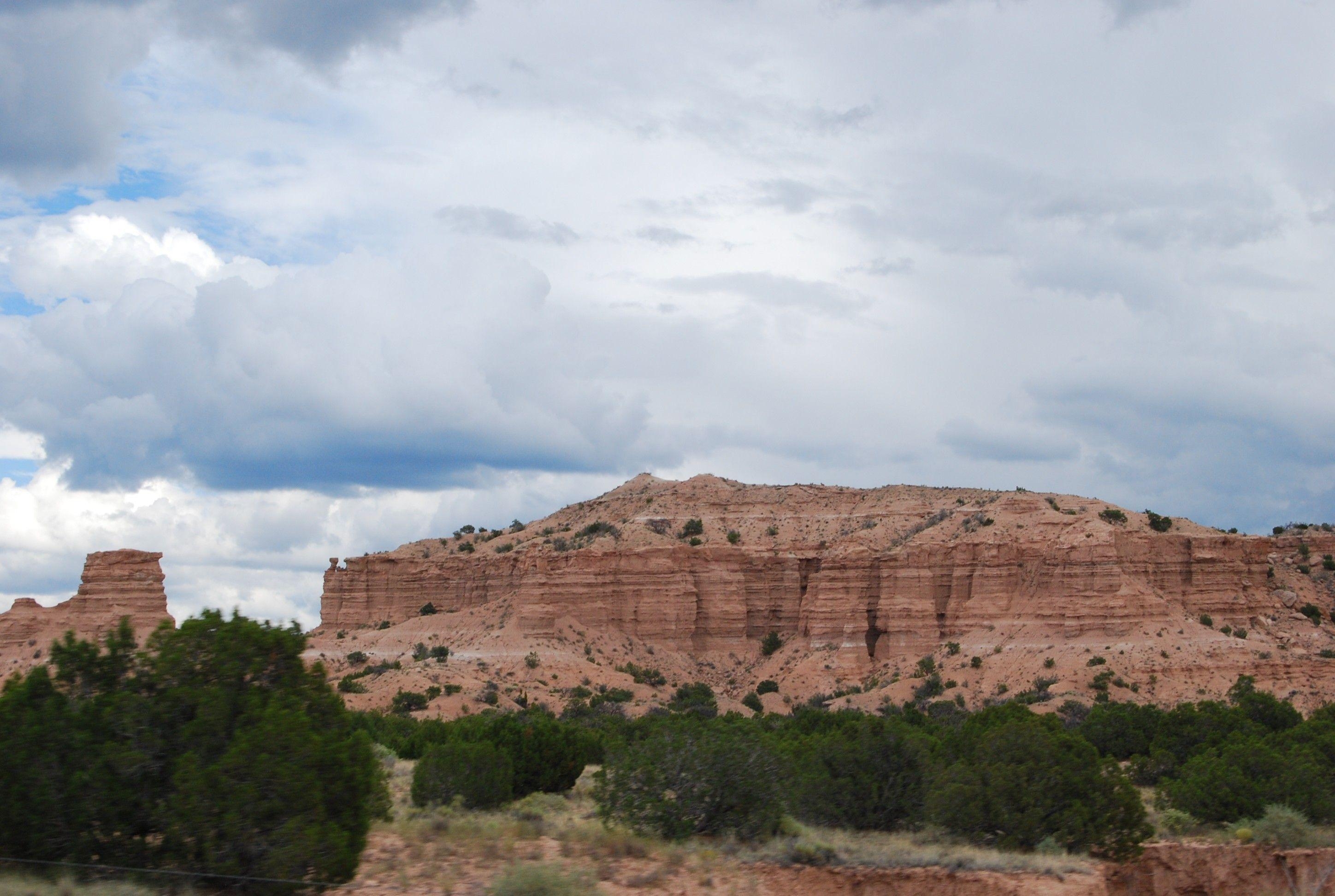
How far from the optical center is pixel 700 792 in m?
19.4

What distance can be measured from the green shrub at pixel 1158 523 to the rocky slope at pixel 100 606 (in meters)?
65.1

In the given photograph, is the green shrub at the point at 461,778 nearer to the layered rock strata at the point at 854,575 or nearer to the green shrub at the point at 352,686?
the green shrub at the point at 352,686

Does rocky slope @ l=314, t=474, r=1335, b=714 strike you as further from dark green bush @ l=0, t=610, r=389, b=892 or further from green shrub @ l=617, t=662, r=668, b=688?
dark green bush @ l=0, t=610, r=389, b=892

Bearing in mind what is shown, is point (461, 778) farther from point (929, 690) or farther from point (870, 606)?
point (870, 606)

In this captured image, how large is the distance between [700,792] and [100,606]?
6561 cm

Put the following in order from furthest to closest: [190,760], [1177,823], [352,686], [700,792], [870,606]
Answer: [870,606], [352,686], [1177,823], [700,792], [190,760]

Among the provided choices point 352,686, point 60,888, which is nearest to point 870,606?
point 352,686

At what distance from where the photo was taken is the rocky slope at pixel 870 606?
6375cm

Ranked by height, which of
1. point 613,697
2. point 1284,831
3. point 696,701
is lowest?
point 696,701

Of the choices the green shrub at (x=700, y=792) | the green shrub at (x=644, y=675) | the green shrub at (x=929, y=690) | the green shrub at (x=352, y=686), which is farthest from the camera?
the green shrub at (x=644, y=675)

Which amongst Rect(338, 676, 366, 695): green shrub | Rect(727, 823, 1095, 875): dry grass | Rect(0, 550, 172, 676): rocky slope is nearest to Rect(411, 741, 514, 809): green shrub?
Rect(727, 823, 1095, 875): dry grass

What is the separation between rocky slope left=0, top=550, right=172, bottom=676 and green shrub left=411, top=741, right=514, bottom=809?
181ft

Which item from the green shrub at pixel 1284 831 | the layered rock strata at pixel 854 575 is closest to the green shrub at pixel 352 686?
the layered rock strata at pixel 854 575

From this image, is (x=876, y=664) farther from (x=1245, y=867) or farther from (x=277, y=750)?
(x=277, y=750)
